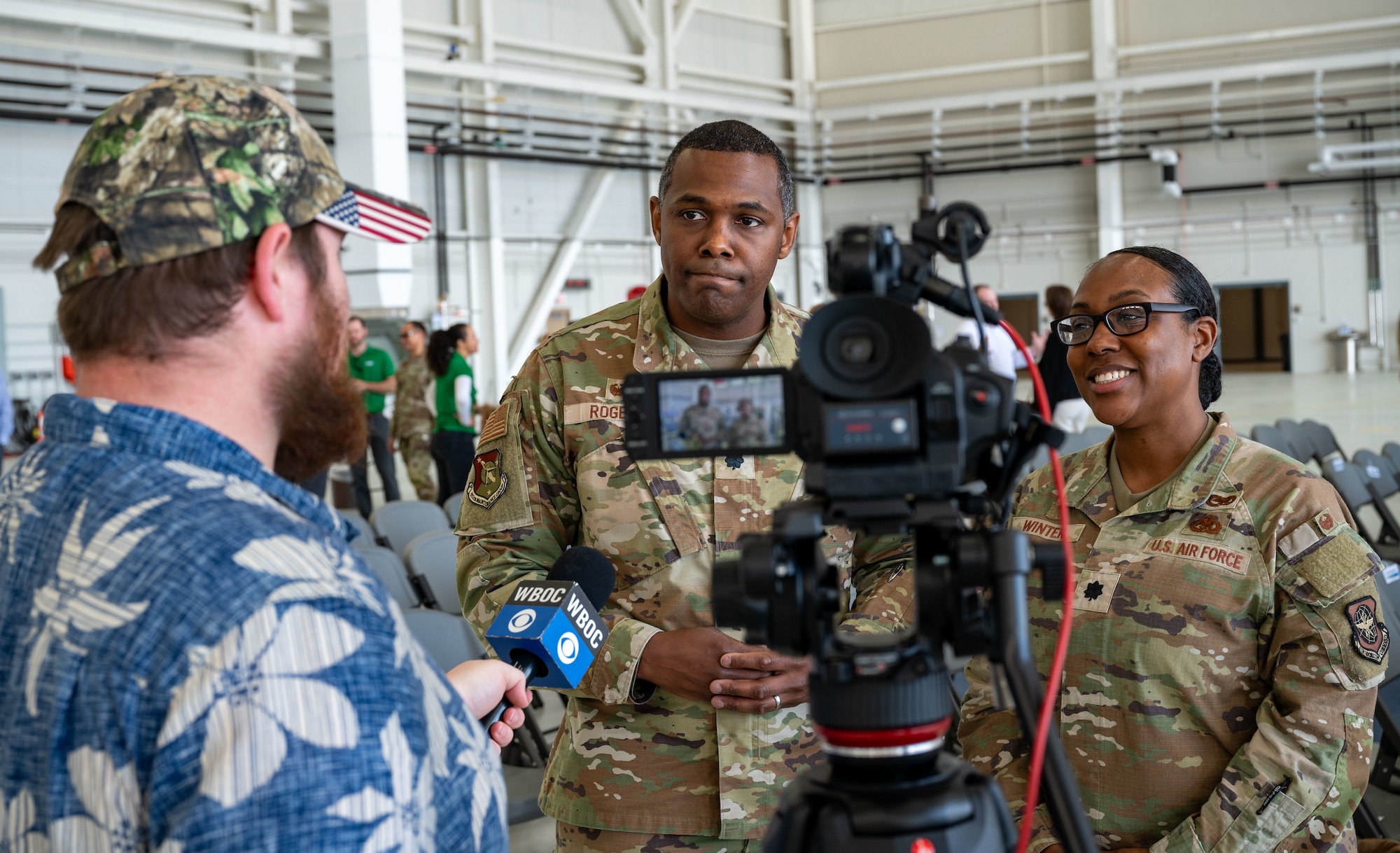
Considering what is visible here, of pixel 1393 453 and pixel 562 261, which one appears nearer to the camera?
pixel 1393 453

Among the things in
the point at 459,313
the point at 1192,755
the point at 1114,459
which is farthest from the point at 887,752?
the point at 459,313

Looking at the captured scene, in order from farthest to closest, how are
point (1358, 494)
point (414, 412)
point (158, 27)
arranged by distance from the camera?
point (158, 27) < point (414, 412) < point (1358, 494)

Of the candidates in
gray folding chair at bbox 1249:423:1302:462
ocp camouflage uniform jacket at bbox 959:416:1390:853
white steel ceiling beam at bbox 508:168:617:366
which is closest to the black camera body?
ocp camouflage uniform jacket at bbox 959:416:1390:853

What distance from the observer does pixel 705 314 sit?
1.90 m

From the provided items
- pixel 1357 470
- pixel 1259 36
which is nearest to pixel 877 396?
pixel 1357 470

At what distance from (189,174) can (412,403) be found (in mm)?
7848

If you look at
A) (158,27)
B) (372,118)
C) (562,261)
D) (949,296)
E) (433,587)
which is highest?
(158,27)

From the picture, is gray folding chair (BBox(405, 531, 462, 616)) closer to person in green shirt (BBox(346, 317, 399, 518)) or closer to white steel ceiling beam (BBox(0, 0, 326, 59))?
person in green shirt (BBox(346, 317, 399, 518))

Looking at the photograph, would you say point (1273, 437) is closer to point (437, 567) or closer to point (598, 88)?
point (437, 567)

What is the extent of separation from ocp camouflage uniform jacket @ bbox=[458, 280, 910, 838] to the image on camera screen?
0.72 m

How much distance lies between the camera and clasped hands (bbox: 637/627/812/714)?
1.69 meters

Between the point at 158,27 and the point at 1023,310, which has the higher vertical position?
the point at 158,27

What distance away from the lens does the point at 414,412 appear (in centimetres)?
853

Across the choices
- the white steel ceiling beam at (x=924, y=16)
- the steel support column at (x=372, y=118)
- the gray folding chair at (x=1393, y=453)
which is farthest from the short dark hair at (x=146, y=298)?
the white steel ceiling beam at (x=924, y=16)
